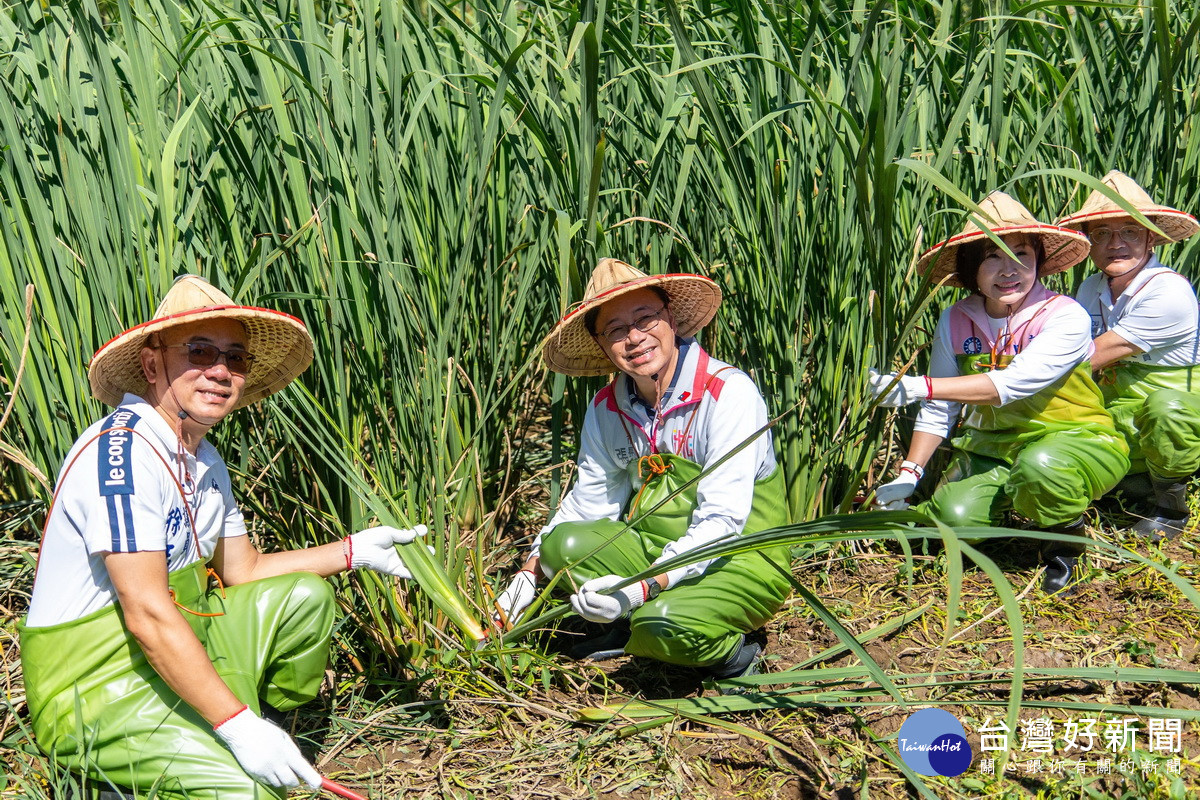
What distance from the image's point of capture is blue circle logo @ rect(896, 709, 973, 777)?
174 cm

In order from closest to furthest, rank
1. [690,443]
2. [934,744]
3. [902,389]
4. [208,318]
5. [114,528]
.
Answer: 1. [114,528]
2. [208,318]
3. [934,744]
4. [690,443]
5. [902,389]

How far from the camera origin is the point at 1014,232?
230cm

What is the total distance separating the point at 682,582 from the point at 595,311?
0.56m

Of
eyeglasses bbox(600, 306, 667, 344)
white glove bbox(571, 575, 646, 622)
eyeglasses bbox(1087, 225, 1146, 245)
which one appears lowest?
white glove bbox(571, 575, 646, 622)

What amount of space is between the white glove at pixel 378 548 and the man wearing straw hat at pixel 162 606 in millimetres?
102

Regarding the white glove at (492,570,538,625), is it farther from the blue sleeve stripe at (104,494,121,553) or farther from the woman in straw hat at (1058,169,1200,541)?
the woman in straw hat at (1058,169,1200,541)

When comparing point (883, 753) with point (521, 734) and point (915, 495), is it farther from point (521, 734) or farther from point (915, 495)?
point (915, 495)

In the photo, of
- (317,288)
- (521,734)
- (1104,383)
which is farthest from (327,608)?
(1104,383)

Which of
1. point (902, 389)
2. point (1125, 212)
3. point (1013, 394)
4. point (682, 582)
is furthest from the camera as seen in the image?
point (1125, 212)

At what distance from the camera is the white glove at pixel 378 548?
71.3 inches

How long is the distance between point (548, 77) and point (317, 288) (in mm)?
654

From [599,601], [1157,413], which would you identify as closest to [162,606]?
[599,601]

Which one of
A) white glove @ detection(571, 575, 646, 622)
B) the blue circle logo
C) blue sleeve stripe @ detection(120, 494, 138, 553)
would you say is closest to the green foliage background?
white glove @ detection(571, 575, 646, 622)

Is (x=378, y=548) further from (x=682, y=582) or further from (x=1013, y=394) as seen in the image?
(x=1013, y=394)
